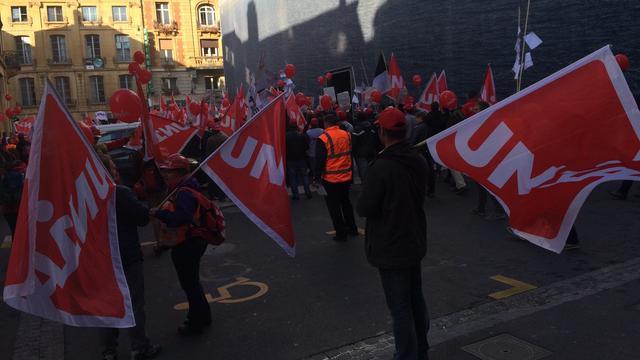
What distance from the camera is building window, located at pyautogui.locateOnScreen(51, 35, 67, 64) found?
5091 centimetres

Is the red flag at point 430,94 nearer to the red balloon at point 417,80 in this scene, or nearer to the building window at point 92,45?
the red balloon at point 417,80

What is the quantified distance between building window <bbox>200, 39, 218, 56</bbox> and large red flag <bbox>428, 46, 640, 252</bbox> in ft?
178

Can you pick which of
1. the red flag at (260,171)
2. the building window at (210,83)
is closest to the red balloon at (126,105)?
the red flag at (260,171)

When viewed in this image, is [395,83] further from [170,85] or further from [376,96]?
[170,85]

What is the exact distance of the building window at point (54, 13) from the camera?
5050cm

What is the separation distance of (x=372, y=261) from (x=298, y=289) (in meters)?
2.23

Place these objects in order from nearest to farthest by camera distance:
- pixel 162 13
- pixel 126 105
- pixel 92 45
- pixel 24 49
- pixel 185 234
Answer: pixel 185 234
pixel 126 105
pixel 24 49
pixel 92 45
pixel 162 13

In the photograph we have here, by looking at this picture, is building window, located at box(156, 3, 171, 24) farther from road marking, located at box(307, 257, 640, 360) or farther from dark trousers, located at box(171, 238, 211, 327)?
road marking, located at box(307, 257, 640, 360)

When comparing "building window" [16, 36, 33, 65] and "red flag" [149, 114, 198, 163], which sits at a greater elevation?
"building window" [16, 36, 33, 65]

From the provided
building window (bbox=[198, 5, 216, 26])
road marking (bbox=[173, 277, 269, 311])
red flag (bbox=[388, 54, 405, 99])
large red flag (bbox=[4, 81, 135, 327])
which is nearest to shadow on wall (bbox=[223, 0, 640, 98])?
red flag (bbox=[388, 54, 405, 99])

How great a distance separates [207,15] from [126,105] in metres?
53.7

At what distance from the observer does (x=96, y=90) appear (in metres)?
52.0

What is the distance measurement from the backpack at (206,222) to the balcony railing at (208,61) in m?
52.2

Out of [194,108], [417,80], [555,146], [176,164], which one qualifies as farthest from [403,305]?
[417,80]
